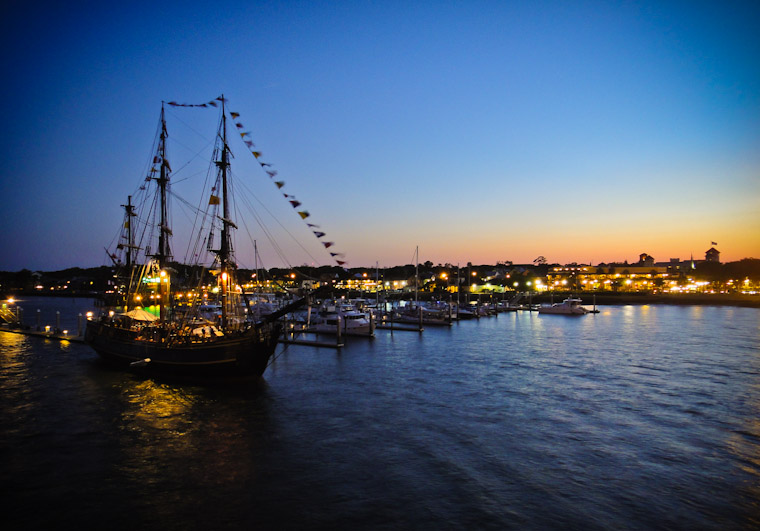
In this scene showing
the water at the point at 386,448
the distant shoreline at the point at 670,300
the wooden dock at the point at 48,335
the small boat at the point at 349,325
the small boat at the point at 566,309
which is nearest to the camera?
the water at the point at 386,448

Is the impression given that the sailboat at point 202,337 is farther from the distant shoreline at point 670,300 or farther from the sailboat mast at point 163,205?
the distant shoreline at point 670,300

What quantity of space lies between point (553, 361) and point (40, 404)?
32323mm

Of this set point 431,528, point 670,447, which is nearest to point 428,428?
point 431,528

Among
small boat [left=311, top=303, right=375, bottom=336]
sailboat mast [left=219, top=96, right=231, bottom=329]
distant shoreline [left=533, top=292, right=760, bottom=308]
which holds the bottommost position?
distant shoreline [left=533, top=292, right=760, bottom=308]

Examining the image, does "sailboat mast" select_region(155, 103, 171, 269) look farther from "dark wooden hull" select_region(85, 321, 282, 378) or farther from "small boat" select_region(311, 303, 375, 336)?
"small boat" select_region(311, 303, 375, 336)

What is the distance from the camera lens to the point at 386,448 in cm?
1539

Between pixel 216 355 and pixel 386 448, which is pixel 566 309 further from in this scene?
pixel 386 448

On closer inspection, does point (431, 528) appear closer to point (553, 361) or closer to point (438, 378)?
point (438, 378)

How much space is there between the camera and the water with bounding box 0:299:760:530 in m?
11.2

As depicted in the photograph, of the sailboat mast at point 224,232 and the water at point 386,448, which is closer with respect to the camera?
the water at point 386,448

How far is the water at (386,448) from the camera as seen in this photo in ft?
36.8

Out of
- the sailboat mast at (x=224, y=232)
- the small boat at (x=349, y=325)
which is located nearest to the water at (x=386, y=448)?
the sailboat mast at (x=224, y=232)

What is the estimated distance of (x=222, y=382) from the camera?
24.5 m

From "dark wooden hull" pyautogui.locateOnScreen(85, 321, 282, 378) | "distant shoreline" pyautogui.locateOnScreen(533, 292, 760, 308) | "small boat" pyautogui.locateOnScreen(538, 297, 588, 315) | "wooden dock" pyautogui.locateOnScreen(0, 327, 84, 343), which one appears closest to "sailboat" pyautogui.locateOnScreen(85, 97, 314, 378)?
"dark wooden hull" pyautogui.locateOnScreen(85, 321, 282, 378)
